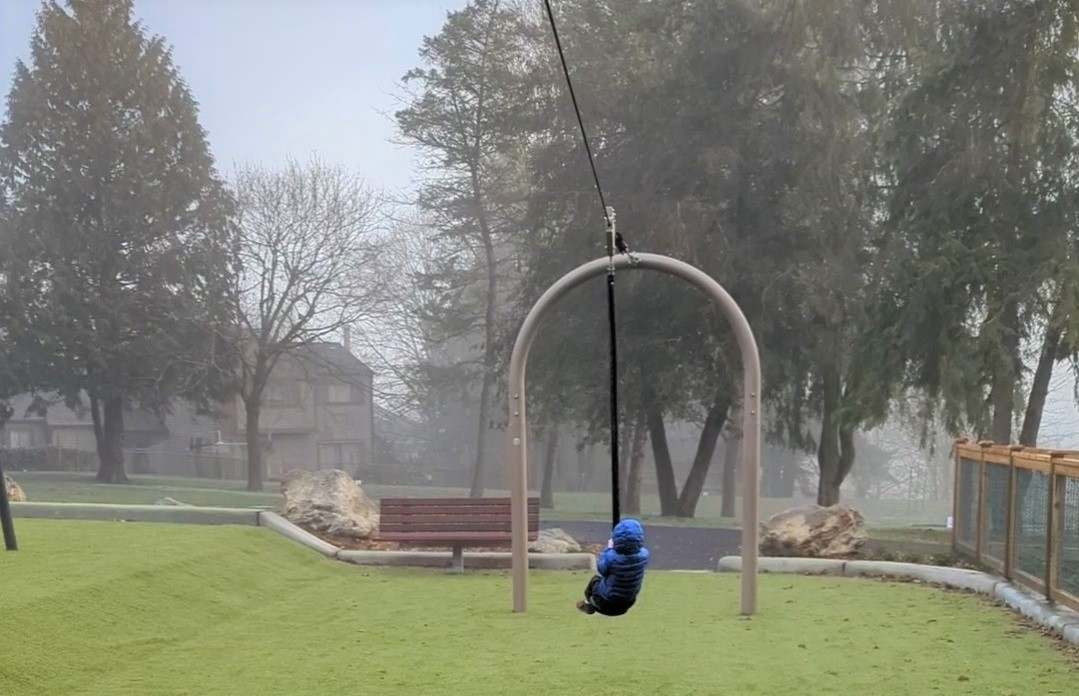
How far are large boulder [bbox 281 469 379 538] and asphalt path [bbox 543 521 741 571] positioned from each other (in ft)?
10.7

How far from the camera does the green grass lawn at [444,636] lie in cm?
691

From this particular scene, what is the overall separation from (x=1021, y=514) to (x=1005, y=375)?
10.5 m

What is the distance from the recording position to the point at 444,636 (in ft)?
28.3

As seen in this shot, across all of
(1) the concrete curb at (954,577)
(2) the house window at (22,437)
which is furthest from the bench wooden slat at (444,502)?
(2) the house window at (22,437)

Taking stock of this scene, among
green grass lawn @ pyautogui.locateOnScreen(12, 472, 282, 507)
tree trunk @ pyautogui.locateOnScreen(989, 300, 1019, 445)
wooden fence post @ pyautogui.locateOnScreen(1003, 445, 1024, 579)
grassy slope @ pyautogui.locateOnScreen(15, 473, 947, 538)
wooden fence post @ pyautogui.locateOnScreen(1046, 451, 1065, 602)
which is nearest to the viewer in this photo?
wooden fence post @ pyautogui.locateOnScreen(1046, 451, 1065, 602)

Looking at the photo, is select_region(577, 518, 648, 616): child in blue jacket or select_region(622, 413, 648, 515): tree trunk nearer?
select_region(577, 518, 648, 616): child in blue jacket

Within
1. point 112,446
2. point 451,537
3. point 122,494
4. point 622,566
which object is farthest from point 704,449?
point 622,566

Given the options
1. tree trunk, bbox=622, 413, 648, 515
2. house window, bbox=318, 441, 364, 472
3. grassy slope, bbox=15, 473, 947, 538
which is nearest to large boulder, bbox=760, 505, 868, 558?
grassy slope, bbox=15, 473, 947, 538

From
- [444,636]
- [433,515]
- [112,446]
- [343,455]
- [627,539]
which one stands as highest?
[627,539]

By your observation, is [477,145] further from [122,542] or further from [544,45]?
[122,542]

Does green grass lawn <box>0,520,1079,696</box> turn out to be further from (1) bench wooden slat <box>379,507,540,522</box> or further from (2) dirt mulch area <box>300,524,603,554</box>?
(2) dirt mulch area <box>300,524,603,554</box>

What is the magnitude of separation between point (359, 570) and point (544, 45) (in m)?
19.5

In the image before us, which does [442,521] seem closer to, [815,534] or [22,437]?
[815,534]

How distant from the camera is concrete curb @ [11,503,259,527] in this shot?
14.3 m
